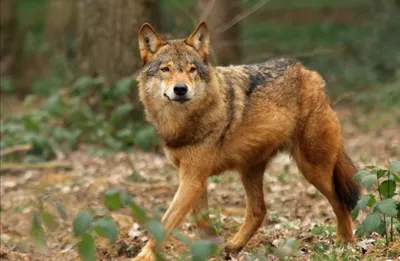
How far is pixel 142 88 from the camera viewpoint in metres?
6.96

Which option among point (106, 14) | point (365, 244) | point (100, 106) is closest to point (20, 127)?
point (100, 106)

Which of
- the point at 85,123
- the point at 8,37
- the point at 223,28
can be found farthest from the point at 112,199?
the point at 8,37

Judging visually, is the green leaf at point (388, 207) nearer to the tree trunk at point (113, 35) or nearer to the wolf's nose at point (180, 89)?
the wolf's nose at point (180, 89)

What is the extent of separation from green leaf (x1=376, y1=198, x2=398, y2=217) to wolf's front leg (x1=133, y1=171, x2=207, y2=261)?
154 centimetres

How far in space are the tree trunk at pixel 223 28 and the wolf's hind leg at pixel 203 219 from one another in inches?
253

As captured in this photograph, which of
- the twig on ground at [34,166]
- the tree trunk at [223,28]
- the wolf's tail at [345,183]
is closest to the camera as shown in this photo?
the wolf's tail at [345,183]

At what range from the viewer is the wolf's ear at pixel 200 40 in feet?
22.9

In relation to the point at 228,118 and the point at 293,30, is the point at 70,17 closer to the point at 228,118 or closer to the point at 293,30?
the point at 293,30

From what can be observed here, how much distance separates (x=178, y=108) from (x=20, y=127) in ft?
18.7

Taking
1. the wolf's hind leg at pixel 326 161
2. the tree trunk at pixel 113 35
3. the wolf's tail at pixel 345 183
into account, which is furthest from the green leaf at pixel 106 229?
the tree trunk at pixel 113 35

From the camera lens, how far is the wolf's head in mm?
6578

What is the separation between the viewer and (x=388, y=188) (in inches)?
235

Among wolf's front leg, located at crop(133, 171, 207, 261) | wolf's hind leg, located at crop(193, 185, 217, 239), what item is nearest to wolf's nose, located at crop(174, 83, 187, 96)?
wolf's front leg, located at crop(133, 171, 207, 261)

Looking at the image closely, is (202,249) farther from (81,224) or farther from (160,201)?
(160,201)
